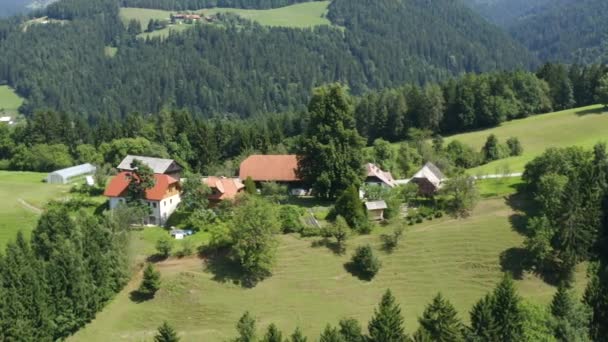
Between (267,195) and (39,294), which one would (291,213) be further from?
(39,294)

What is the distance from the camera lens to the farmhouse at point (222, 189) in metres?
56.6

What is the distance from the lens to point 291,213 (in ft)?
174

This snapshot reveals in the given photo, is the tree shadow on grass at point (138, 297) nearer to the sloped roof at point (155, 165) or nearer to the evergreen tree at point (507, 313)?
the sloped roof at point (155, 165)

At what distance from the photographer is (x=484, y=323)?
1465 inches

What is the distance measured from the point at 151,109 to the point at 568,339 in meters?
162

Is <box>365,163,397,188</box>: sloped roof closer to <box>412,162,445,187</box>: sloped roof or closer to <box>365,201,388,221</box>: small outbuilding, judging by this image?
<box>412,162,445,187</box>: sloped roof

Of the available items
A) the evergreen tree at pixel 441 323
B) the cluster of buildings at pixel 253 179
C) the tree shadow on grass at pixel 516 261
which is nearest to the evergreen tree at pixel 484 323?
the evergreen tree at pixel 441 323

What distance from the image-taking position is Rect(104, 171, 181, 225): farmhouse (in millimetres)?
56438

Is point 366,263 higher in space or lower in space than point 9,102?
lower

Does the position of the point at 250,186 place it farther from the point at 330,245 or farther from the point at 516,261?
the point at 516,261

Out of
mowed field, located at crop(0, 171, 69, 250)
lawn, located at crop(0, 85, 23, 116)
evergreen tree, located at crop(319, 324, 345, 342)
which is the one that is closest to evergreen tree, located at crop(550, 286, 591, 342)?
evergreen tree, located at crop(319, 324, 345, 342)

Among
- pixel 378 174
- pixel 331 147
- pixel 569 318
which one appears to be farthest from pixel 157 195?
pixel 569 318

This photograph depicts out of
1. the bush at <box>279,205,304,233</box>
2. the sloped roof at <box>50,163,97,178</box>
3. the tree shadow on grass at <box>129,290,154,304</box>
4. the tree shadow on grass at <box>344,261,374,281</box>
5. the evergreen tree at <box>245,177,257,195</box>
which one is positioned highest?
the evergreen tree at <box>245,177,257,195</box>

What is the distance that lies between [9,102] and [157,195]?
159 metres
